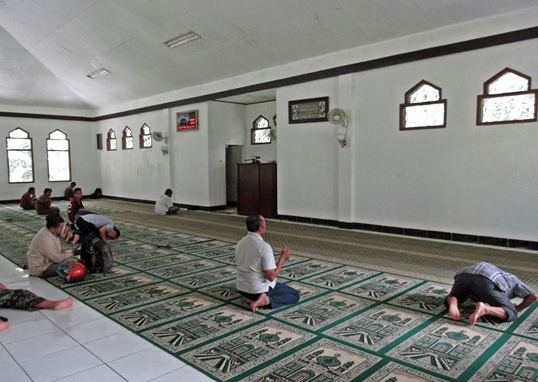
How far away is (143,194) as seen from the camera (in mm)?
12367

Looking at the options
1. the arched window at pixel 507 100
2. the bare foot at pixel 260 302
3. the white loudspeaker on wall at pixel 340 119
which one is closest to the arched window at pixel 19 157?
the white loudspeaker on wall at pixel 340 119

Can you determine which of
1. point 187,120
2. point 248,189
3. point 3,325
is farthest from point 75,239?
point 187,120

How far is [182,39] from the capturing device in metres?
7.76

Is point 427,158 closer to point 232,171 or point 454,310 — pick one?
point 454,310

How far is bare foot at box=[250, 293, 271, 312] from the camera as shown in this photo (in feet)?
10.9

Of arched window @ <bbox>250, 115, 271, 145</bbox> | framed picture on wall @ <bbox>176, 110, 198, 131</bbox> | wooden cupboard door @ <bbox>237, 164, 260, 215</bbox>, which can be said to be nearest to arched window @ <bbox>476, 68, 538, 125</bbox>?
wooden cupboard door @ <bbox>237, 164, 260, 215</bbox>

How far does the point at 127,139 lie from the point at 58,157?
2.79m

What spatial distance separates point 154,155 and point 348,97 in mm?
6523

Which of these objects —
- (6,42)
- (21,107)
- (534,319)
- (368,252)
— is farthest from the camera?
(21,107)

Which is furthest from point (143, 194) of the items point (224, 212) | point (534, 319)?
point (534, 319)

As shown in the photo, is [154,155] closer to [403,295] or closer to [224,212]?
[224,212]

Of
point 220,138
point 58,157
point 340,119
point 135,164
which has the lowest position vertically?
point 135,164

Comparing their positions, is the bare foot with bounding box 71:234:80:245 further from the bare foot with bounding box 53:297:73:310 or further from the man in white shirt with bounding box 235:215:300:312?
the man in white shirt with bounding box 235:215:300:312

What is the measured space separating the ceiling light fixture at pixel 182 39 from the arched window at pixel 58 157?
24.9 ft
